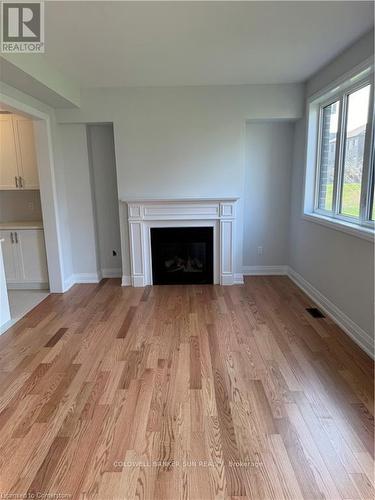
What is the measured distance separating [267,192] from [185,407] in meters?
3.43

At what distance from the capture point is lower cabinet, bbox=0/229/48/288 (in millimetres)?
4281

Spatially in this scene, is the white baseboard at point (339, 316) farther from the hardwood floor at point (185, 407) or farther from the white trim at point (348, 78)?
the white trim at point (348, 78)

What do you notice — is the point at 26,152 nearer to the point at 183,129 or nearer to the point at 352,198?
the point at 183,129

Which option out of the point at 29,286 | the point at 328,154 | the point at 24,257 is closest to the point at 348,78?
the point at 328,154

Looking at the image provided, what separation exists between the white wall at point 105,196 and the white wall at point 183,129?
1.01 ft

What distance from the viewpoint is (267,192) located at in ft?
15.5

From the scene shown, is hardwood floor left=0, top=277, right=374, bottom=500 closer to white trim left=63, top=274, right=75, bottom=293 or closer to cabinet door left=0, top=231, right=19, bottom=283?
white trim left=63, top=274, right=75, bottom=293

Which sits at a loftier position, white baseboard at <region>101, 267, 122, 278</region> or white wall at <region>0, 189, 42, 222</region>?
white wall at <region>0, 189, 42, 222</region>

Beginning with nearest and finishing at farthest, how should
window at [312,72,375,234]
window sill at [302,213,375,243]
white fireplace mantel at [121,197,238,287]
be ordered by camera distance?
window sill at [302,213,375,243]
window at [312,72,375,234]
white fireplace mantel at [121,197,238,287]

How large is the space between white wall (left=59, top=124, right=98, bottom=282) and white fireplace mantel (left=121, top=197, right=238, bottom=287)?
25.0 inches

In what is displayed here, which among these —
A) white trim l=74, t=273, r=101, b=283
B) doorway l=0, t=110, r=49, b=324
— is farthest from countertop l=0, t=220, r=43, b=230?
white trim l=74, t=273, r=101, b=283

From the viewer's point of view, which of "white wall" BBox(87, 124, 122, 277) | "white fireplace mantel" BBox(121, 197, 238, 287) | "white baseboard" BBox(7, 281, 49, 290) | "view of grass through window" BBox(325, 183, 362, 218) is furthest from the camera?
"white wall" BBox(87, 124, 122, 277)

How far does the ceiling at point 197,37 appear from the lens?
2266 millimetres

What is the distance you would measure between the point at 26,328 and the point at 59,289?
1102 millimetres
